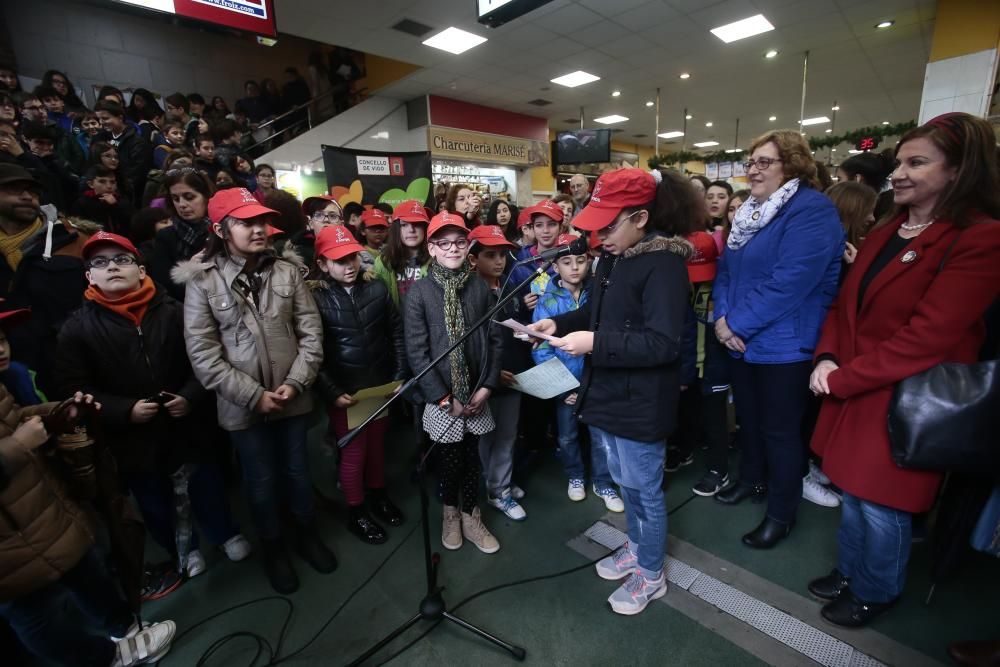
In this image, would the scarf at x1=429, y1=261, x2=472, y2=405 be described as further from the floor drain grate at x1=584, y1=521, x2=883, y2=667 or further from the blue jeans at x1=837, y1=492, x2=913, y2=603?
the blue jeans at x1=837, y1=492, x2=913, y2=603

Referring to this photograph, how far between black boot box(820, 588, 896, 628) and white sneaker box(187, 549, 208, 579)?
2724mm

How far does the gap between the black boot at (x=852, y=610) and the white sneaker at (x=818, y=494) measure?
792 millimetres

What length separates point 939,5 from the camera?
553 centimetres

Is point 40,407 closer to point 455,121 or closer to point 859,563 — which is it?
point 859,563

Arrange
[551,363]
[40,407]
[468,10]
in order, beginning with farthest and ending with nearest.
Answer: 1. [468,10]
2. [551,363]
3. [40,407]

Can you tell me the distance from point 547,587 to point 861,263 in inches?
70.3

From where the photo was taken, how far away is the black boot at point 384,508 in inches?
96.5

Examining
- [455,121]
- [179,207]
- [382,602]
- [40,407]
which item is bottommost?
[382,602]

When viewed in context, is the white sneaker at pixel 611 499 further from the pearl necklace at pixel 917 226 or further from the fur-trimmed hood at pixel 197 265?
the fur-trimmed hood at pixel 197 265

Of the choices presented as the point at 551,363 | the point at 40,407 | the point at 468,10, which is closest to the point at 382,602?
the point at 551,363

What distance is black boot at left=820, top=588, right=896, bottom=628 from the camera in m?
1.63

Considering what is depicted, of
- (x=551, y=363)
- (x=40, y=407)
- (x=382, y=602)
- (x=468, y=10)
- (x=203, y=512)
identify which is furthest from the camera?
(x=468, y=10)

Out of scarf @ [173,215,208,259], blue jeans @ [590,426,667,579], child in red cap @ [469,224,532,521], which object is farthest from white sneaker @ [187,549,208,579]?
blue jeans @ [590,426,667,579]

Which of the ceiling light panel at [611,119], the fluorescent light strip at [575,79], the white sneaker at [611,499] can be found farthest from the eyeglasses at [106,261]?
the ceiling light panel at [611,119]
